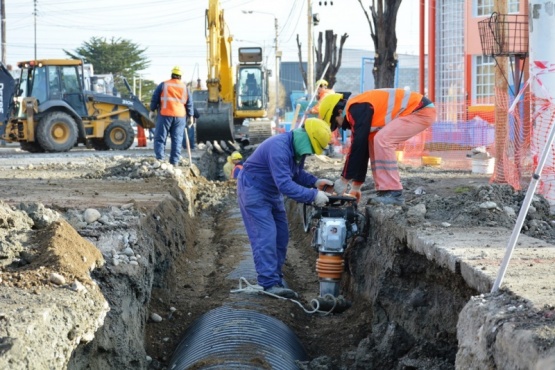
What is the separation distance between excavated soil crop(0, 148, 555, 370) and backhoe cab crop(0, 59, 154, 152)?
10087 millimetres

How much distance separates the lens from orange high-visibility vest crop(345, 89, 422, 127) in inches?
334

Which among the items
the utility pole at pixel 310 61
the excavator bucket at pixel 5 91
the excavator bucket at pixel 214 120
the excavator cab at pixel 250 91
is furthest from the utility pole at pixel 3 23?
the excavator bucket at pixel 214 120

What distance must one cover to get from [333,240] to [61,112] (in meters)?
16.9

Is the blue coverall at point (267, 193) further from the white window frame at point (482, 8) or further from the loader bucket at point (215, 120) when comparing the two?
the white window frame at point (482, 8)

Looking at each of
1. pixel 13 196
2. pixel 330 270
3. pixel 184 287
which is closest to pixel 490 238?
pixel 330 270

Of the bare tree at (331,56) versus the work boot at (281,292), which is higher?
the bare tree at (331,56)

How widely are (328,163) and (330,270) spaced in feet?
30.0

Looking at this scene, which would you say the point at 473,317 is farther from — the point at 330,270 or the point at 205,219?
the point at 205,219

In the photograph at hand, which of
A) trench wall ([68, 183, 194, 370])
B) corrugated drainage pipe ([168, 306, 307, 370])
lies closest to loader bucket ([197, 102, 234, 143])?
trench wall ([68, 183, 194, 370])

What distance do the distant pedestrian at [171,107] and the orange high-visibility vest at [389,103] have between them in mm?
7384

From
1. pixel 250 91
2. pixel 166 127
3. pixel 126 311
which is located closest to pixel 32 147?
pixel 250 91

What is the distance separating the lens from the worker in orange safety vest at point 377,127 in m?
8.14

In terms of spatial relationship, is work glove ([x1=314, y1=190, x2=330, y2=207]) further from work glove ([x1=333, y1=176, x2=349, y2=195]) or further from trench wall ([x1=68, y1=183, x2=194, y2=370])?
trench wall ([x1=68, y1=183, x2=194, y2=370])

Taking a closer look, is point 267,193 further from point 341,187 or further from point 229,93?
point 229,93
